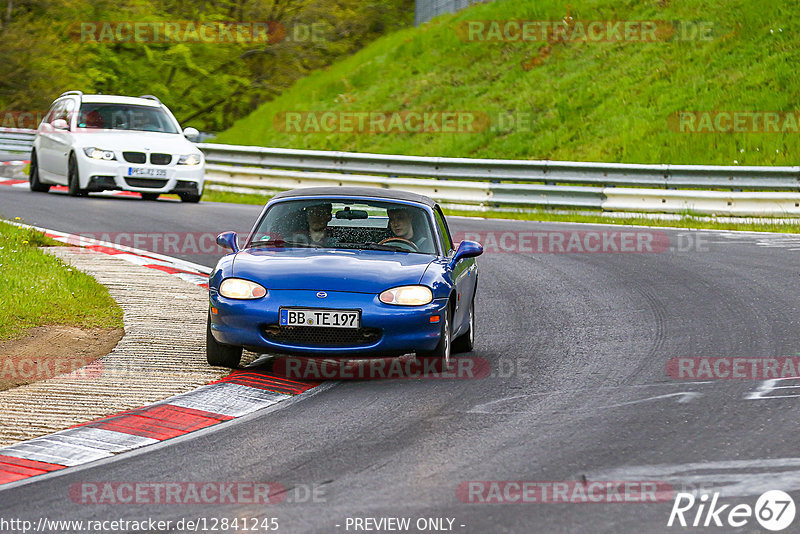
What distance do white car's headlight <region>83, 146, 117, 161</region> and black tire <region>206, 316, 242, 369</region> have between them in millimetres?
12303

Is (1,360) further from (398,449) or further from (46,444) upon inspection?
(398,449)

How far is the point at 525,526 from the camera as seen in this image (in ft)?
16.1

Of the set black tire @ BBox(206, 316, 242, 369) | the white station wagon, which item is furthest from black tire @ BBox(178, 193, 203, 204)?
black tire @ BBox(206, 316, 242, 369)

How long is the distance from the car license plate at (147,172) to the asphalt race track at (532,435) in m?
9.88

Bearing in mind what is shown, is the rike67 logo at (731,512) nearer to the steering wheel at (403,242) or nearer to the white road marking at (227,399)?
the white road marking at (227,399)

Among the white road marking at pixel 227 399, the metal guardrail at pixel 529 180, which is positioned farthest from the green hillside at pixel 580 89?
the white road marking at pixel 227 399

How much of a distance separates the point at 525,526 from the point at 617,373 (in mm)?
3632

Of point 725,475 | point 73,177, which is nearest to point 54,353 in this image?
point 725,475

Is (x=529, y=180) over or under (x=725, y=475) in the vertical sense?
over

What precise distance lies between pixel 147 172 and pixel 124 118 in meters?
1.59

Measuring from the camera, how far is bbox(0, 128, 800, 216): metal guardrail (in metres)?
20.5

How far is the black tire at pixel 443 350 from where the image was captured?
27.6ft

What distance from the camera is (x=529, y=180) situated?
77.4 feet

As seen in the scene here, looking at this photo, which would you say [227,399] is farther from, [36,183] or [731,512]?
[36,183]
